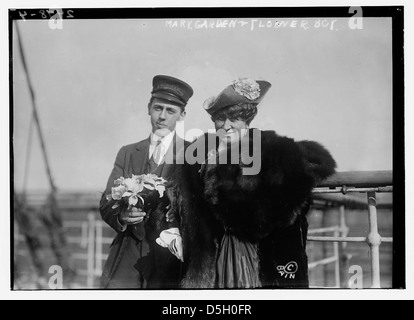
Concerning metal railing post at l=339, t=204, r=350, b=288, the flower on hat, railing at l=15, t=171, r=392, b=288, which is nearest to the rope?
railing at l=15, t=171, r=392, b=288

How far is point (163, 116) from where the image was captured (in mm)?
3188

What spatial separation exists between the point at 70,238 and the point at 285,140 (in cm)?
144

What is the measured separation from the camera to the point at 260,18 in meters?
3.15

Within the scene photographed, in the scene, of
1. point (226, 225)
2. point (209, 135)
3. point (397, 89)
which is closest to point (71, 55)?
point (209, 135)

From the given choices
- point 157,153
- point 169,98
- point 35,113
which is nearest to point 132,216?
point 157,153

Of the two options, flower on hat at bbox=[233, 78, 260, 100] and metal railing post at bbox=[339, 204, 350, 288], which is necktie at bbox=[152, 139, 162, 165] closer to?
flower on hat at bbox=[233, 78, 260, 100]

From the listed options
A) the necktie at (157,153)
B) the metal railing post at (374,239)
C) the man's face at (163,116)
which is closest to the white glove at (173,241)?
the necktie at (157,153)

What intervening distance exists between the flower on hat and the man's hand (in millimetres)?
940

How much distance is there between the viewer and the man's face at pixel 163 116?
3.18 m

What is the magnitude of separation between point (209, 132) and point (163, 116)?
0.98 feet

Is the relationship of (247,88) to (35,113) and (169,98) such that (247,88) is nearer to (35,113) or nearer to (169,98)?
(169,98)

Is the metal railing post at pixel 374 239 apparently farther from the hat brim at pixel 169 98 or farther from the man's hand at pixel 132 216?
the man's hand at pixel 132 216

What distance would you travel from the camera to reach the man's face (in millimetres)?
3182

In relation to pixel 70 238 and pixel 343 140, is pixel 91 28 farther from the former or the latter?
pixel 343 140
